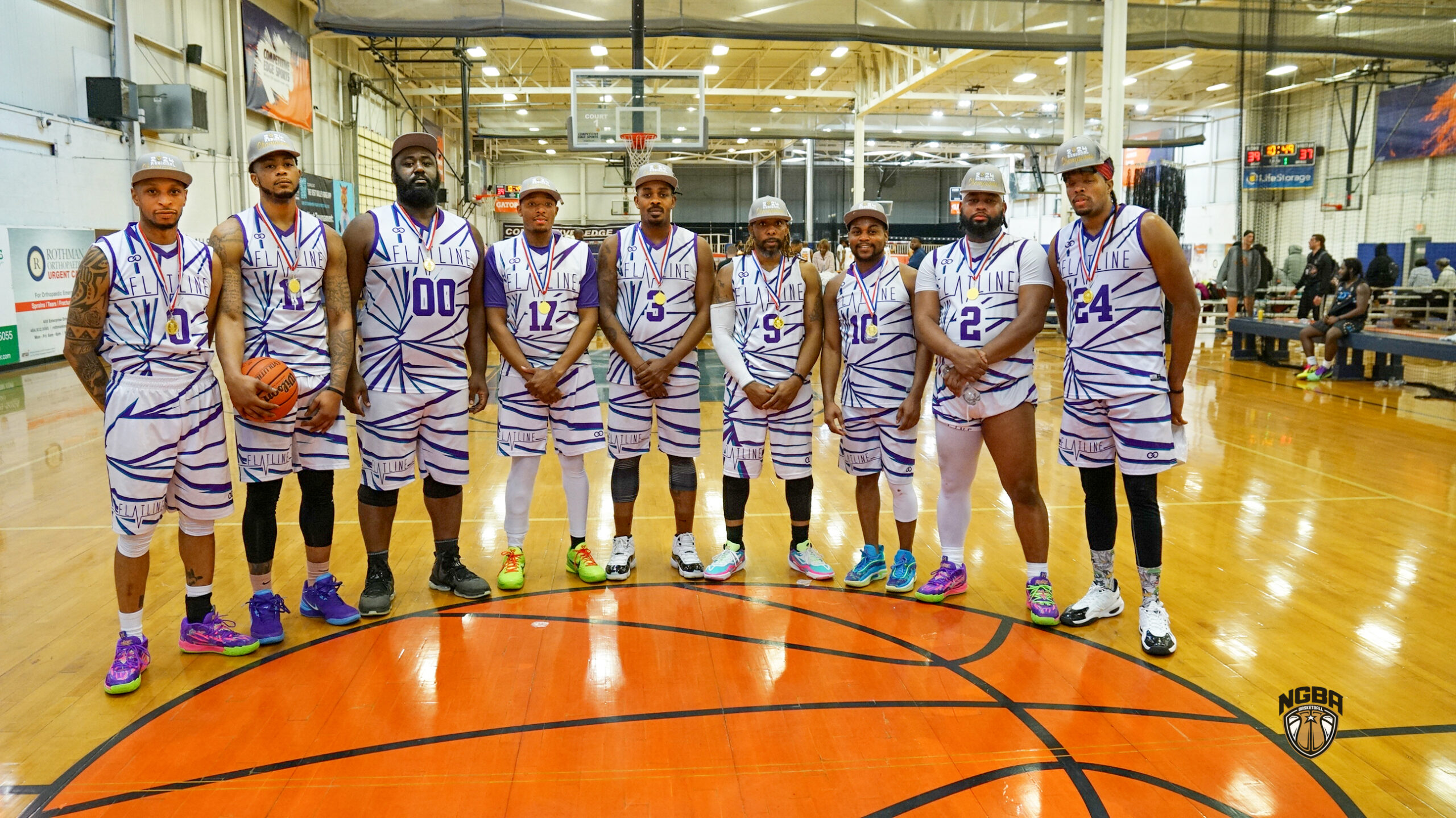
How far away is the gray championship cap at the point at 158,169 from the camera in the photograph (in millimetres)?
2855

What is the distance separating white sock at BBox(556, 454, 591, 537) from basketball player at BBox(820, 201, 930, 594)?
107cm

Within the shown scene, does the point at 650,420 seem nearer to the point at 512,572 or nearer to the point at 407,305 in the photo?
the point at 512,572

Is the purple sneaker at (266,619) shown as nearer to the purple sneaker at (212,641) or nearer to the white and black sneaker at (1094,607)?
the purple sneaker at (212,641)

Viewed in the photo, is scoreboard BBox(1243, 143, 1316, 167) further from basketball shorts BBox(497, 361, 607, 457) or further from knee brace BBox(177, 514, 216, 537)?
knee brace BBox(177, 514, 216, 537)

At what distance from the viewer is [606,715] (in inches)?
108

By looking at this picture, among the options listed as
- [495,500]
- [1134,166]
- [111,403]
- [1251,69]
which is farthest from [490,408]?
[1134,166]

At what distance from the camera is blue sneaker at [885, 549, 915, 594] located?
3773 mm

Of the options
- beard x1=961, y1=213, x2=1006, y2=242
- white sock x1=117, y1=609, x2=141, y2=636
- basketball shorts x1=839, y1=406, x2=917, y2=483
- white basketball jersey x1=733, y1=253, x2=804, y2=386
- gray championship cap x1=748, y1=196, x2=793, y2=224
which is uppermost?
gray championship cap x1=748, y1=196, x2=793, y2=224

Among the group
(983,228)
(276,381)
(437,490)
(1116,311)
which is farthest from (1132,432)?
(276,381)

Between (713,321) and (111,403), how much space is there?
2154 mm

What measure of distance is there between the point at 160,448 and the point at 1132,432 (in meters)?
3.19

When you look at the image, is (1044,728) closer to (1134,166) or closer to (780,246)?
(780,246)

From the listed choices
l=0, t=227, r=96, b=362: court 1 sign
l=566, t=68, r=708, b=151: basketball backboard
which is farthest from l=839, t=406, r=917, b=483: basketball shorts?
l=0, t=227, r=96, b=362: court 1 sign

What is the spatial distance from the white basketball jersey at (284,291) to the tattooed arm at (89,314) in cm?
42
